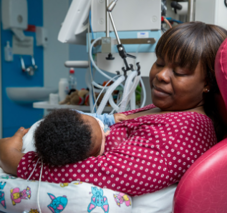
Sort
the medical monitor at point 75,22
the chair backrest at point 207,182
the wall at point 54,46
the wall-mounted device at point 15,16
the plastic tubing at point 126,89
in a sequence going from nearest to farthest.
A: the chair backrest at point 207,182 → the plastic tubing at point 126,89 → the medical monitor at point 75,22 → the wall-mounted device at point 15,16 → the wall at point 54,46

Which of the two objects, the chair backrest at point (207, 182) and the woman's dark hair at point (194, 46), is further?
the woman's dark hair at point (194, 46)

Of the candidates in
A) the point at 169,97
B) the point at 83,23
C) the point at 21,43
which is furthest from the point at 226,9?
the point at 21,43

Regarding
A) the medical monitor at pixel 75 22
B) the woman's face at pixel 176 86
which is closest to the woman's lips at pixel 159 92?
the woman's face at pixel 176 86

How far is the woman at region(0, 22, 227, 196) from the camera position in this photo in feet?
2.17

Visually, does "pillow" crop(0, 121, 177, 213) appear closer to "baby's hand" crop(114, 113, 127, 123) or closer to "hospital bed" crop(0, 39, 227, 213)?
"hospital bed" crop(0, 39, 227, 213)

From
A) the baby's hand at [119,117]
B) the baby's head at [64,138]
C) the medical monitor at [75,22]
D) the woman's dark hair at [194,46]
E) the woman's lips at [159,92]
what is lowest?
the baby's hand at [119,117]

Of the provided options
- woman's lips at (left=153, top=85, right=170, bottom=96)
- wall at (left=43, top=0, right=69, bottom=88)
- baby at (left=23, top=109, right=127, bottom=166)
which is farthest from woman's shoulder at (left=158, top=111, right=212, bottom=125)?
wall at (left=43, top=0, right=69, bottom=88)

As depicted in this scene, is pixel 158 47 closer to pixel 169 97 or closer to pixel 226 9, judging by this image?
pixel 169 97

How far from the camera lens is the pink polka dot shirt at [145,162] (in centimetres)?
66

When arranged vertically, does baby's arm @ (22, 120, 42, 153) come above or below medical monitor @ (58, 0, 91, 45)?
below

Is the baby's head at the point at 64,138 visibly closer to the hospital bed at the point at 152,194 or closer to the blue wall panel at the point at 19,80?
the hospital bed at the point at 152,194

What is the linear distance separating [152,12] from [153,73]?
2.32 feet

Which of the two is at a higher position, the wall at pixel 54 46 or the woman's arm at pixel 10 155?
the wall at pixel 54 46

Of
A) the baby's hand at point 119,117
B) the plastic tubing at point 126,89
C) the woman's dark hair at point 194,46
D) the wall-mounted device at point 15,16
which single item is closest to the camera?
the woman's dark hair at point 194,46
